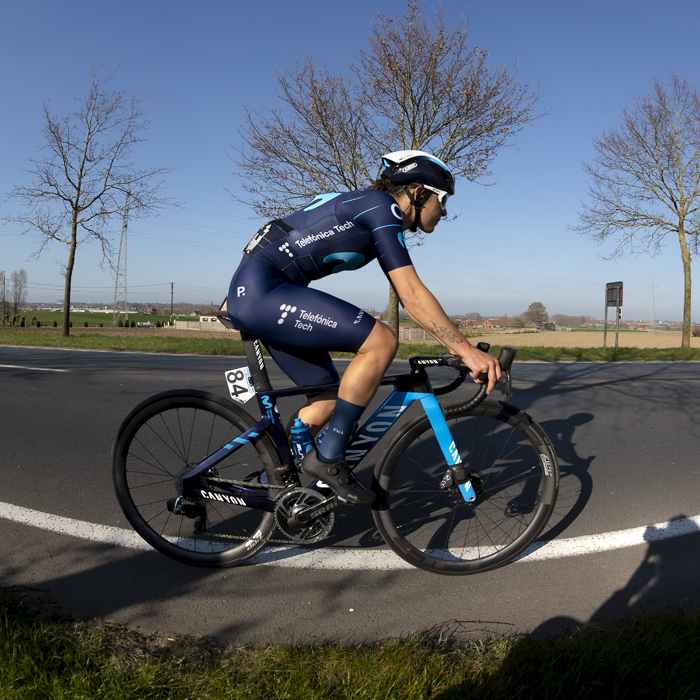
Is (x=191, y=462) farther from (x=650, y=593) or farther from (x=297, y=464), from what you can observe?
(x=650, y=593)

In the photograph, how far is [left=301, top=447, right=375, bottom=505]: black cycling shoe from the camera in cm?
269

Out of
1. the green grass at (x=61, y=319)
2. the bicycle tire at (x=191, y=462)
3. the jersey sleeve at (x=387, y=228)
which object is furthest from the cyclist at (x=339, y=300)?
the green grass at (x=61, y=319)

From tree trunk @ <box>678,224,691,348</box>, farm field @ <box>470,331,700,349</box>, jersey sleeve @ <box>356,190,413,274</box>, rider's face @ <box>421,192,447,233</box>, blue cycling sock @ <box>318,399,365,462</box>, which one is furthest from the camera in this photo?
farm field @ <box>470,331,700,349</box>

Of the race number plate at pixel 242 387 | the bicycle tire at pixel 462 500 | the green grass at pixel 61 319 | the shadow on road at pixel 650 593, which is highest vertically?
the green grass at pixel 61 319

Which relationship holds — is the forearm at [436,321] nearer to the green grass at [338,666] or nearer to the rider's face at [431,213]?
the rider's face at [431,213]

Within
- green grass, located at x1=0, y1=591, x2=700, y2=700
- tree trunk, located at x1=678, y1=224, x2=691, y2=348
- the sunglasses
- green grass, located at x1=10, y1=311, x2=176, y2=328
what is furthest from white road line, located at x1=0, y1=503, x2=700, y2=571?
green grass, located at x1=10, y1=311, x2=176, y2=328

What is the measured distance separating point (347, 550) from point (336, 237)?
5.14 feet

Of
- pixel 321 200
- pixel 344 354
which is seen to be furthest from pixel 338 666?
pixel 344 354

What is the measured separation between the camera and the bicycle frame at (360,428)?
2822 millimetres

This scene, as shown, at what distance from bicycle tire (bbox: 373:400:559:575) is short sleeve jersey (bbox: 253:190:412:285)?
0.80 metres

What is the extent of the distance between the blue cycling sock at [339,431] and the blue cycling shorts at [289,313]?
0.26 meters

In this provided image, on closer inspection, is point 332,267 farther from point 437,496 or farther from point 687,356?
point 687,356

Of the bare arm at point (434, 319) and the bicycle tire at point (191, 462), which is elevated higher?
the bare arm at point (434, 319)

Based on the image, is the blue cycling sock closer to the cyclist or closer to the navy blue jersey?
the cyclist
